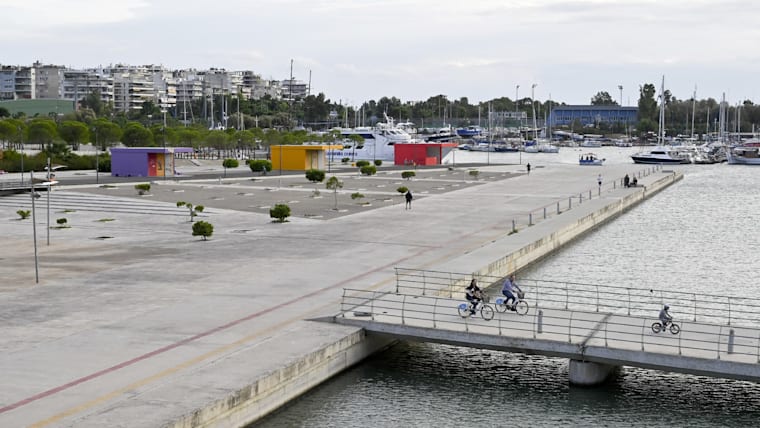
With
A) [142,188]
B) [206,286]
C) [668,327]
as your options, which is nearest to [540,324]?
[668,327]

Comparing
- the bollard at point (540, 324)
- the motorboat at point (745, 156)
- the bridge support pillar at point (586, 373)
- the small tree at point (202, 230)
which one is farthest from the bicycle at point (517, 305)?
the motorboat at point (745, 156)

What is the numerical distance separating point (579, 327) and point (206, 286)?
1252 centimetres

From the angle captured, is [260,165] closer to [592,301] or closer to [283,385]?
[592,301]

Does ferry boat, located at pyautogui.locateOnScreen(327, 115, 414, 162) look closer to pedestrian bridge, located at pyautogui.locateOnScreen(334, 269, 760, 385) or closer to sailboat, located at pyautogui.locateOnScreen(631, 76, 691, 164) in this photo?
sailboat, located at pyautogui.locateOnScreen(631, 76, 691, 164)

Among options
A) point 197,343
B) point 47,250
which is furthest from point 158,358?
point 47,250

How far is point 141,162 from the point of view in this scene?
8681 cm

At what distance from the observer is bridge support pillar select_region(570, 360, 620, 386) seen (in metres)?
23.3

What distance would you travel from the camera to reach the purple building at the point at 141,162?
3408 inches

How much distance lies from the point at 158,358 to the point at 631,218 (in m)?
48.9

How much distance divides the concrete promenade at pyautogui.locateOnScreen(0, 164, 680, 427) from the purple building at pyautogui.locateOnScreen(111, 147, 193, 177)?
1849 cm

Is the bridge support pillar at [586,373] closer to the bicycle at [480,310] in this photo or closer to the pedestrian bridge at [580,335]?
the pedestrian bridge at [580,335]

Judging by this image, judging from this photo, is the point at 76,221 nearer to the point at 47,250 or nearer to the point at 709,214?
A: the point at 47,250

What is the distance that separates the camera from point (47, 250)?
131 feet

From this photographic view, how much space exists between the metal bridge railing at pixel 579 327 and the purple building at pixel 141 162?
204ft
